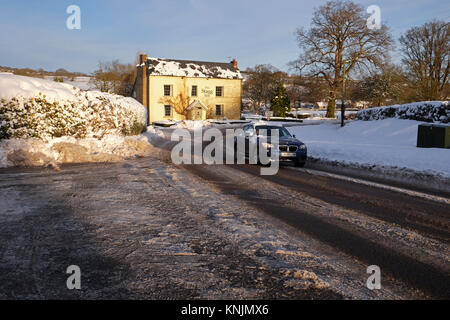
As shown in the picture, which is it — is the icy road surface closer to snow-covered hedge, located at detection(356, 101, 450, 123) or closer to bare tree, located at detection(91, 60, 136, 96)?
snow-covered hedge, located at detection(356, 101, 450, 123)

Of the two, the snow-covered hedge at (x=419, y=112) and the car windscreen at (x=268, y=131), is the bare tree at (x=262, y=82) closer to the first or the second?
the snow-covered hedge at (x=419, y=112)

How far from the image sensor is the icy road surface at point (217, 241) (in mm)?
3026

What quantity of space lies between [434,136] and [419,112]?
682 centimetres

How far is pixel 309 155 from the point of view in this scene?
14.0 m

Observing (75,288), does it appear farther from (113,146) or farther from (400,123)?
(400,123)

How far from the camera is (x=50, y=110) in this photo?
11578 millimetres

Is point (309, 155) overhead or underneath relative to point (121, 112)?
underneath

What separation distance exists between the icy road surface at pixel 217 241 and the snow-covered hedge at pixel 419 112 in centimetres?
1302

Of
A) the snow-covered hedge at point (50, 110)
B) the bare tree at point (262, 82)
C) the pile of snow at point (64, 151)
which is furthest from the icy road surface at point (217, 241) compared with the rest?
the bare tree at point (262, 82)

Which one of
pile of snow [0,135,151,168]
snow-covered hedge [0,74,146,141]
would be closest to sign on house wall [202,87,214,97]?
snow-covered hedge [0,74,146,141]

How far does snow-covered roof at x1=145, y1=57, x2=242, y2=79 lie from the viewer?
47188mm

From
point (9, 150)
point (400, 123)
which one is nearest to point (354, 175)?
point (9, 150)

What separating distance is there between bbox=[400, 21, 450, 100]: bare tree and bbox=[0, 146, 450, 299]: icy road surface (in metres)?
34.8

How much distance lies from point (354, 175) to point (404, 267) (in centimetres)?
645
